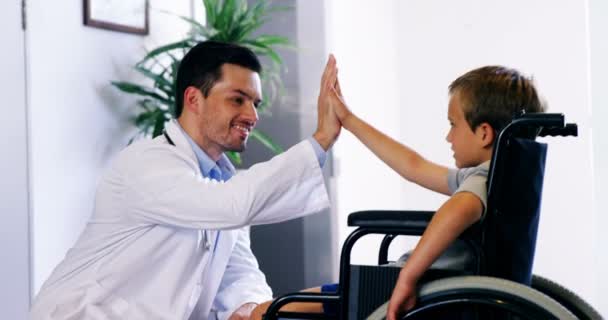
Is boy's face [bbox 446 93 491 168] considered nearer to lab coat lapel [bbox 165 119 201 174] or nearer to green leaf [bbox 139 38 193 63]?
lab coat lapel [bbox 165 119 201 174]

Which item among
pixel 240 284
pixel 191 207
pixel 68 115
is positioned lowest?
pixel 240 284

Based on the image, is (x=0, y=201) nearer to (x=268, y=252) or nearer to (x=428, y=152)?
(x=268, y=252)

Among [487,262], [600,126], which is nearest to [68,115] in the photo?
[487,262]

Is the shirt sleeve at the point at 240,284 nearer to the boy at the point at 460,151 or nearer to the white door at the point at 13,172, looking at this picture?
the boy at the point at 460,151

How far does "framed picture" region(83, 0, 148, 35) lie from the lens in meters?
2.90

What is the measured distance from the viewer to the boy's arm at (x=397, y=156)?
1721mm

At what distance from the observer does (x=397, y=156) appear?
1.79 meters

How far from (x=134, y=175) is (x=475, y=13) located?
2319 millimetres

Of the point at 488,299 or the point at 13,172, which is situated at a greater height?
the point at 13,172

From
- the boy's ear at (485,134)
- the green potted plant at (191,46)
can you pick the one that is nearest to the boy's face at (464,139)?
the boy's ear at (485,134)

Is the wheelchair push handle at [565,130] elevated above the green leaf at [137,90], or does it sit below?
below

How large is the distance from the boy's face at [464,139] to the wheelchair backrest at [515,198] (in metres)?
0.11

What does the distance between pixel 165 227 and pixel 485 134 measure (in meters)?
0.71

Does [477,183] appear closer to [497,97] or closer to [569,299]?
[497,97]
